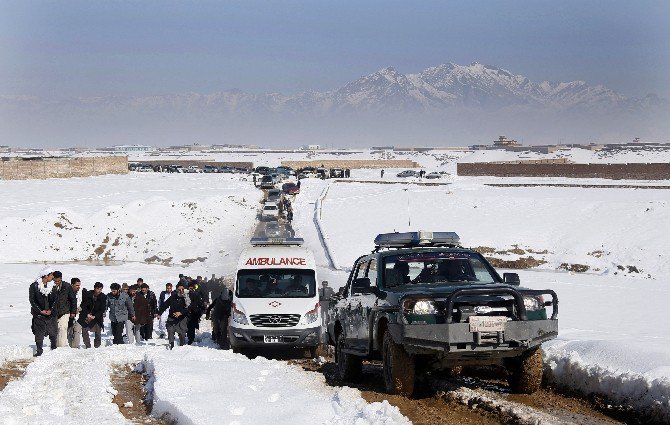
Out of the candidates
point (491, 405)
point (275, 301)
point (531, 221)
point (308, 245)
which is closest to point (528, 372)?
point (491, 405)

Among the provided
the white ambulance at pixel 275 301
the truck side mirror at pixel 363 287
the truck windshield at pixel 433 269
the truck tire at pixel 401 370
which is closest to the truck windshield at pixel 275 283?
the white ambulance at pixel 275 301

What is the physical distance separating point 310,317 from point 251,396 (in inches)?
306

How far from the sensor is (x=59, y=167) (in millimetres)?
89875

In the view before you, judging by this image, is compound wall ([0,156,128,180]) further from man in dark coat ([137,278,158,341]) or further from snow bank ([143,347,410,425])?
snow bank ([143,347,410,425])

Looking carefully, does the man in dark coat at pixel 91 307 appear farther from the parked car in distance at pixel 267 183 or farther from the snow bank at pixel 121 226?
the parked car in distance at pixel 267 183

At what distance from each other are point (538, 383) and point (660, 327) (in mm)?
12592

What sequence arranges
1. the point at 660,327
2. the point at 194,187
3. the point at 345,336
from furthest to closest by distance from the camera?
the point at 194,187, the point at 660,327, the point at 345,336

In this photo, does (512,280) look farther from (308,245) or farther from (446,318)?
(308,245)

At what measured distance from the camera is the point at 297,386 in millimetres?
11938

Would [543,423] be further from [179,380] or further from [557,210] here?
[557,210]

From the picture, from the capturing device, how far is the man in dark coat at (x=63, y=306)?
1798 cm

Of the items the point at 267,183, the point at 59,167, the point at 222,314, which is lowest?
the point at 267,183

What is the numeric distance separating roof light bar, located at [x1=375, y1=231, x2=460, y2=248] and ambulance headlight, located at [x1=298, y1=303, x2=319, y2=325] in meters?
4.97

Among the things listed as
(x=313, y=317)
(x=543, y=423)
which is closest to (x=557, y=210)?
(x=313, y=317)
